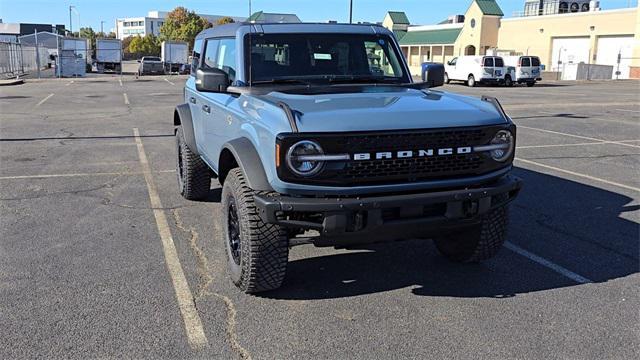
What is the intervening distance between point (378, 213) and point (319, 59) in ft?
6.74

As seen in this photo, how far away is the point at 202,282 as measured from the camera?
15.0 feet

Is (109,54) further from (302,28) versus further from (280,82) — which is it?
(280,82)

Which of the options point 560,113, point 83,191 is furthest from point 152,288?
point 560,113

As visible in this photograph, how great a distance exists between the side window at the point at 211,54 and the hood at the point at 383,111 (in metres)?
1.86

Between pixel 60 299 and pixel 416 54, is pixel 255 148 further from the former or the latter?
pixel 416 54

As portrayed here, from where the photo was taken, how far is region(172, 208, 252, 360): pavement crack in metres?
3.58

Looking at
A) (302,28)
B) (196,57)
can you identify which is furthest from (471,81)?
(302,28)

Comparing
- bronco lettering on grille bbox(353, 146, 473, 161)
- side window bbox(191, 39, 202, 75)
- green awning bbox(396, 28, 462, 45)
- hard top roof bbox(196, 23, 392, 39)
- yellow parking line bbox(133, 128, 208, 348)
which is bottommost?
yellow parking line bbox(133, 128, 208, 348)

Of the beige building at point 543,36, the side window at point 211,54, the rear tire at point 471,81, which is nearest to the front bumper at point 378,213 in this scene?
the side window at point 211,54

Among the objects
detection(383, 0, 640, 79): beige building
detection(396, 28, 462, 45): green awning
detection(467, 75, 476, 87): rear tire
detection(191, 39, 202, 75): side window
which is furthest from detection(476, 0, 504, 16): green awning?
detection(191, 39, 202, 75): side window

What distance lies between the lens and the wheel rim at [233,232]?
4.45 meters

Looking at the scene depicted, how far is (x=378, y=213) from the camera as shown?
3.71 metres

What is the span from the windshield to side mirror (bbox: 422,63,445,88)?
206 mm

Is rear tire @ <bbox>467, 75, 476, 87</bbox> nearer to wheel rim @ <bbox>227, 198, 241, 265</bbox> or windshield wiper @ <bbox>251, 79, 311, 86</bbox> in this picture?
windshield wiper @ <bbox>251, 79, 311, 86</bbox>
